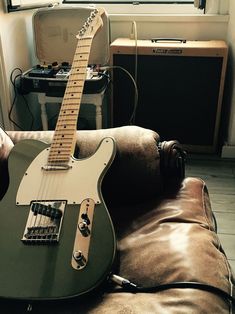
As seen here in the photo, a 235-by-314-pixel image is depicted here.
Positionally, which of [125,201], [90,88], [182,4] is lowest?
[125,201]

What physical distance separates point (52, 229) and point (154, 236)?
0.83ft

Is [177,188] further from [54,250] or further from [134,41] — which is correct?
[134,41]

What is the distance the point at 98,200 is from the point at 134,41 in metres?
1.40

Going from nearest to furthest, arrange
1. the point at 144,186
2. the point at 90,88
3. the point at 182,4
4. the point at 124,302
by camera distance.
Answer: the point at 124,302
the point at 144,186
the point at 90,88
the point at 182,4

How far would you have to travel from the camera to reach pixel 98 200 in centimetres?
85

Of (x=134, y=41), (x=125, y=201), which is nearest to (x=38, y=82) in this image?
(x=134, y=41)

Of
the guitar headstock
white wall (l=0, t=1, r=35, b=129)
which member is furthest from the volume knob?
white wall (l=0, t=1, r=35, b=129)

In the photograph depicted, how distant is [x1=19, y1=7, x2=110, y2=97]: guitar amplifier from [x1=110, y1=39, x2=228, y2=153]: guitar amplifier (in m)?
0.11

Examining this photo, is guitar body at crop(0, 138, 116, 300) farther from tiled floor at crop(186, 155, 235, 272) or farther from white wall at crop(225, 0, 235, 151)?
white wall at crop(225, 0, 235, 151)

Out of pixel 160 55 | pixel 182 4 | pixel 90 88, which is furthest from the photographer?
pixel 182 4

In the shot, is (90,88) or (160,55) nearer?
(90,88)

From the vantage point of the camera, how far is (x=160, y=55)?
1.88 metres

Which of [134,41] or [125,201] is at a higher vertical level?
[134,41]

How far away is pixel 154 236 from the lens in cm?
87
